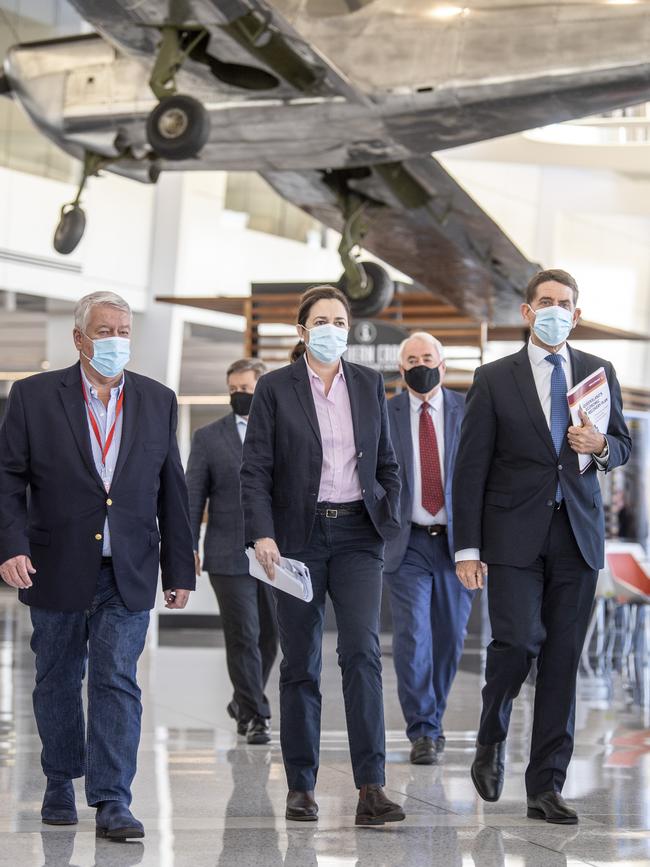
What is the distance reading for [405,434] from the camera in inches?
232

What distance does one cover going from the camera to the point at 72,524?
12.8 ft

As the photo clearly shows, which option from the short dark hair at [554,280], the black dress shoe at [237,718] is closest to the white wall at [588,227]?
the black dress shoe at [237,718]

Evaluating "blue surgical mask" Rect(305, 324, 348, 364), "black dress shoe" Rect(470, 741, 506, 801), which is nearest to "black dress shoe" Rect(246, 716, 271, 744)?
"black dress shoe" Rect(470, 741, 506, 801)

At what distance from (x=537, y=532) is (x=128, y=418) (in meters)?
1.35

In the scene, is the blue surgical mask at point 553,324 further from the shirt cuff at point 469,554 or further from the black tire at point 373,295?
the black tire at point 373,295

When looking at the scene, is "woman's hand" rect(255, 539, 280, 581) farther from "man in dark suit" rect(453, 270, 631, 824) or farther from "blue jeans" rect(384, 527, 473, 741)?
"blue jeans" rect(384, 527, 473, 741)

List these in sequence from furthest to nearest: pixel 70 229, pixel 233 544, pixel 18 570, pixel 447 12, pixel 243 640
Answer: pixel 70 229, pixel 447 12, pixel 233 544, pixel 243 640, pixel 18 570

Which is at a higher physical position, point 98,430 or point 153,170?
point 153,170

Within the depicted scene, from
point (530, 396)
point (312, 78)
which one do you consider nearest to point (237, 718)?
point (530, 396)

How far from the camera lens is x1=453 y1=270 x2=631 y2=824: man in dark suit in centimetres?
420

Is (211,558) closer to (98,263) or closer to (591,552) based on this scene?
(591,552)

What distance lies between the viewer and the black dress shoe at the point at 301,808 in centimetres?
421

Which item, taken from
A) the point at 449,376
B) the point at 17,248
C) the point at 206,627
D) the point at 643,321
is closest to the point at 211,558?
the point at 206,627

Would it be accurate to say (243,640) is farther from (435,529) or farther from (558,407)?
(558,407)
